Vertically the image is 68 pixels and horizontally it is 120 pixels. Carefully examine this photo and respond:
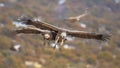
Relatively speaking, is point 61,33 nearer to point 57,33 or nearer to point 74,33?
point 57,33

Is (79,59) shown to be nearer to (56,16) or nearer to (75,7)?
(56,16)

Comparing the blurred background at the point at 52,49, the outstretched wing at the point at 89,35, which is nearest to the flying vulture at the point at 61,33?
the outstretched wing at the point at 89,35

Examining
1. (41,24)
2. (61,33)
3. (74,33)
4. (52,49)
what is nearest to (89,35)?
(74,33)

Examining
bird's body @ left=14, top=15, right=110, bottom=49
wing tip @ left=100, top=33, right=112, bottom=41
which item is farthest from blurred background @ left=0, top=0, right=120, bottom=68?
wing tip @ left=100, top=33, right=112, bottom=41

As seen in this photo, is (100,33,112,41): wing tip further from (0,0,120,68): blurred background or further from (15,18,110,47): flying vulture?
(0,0,120,68): blurred background

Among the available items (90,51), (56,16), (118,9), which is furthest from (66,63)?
(118,9)

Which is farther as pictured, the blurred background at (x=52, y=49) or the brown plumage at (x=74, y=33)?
the blurred background at (x=52, y=49)

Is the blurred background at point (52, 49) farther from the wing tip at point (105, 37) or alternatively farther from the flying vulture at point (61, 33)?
the wing tip at point (105, 37)

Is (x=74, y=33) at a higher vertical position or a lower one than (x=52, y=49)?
higher
